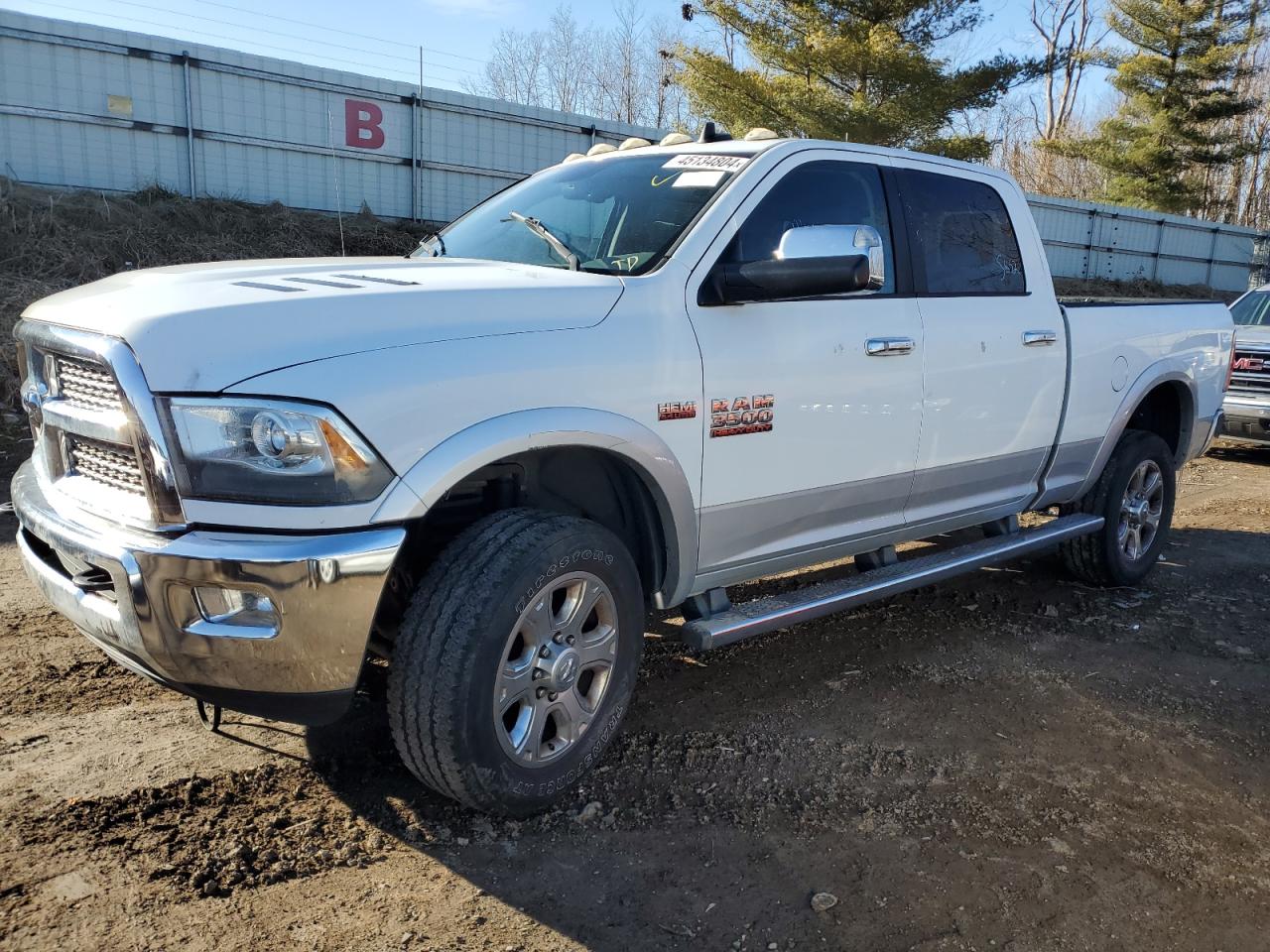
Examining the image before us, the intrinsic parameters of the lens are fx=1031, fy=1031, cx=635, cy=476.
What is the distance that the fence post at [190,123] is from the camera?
1327 centimetres

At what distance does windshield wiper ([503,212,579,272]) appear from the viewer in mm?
3633

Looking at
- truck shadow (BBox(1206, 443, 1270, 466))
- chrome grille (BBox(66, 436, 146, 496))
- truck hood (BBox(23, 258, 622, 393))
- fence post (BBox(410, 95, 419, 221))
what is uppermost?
fence post (BBox(410, 95, 419, 221))

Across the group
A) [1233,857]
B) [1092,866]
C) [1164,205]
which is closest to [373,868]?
[1092,866]

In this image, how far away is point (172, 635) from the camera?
2.55 m

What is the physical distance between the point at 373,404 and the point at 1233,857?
9.45 ft

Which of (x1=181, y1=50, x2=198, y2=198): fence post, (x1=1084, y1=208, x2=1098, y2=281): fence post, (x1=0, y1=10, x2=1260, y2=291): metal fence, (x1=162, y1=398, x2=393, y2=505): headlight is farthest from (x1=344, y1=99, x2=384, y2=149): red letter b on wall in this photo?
(x1=1084, y1=208, x2=1098, y2=281): fence post

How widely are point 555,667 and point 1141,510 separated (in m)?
4.20

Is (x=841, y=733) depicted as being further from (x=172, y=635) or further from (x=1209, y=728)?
(x=172, y=635)

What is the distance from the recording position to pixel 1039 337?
15.7ft

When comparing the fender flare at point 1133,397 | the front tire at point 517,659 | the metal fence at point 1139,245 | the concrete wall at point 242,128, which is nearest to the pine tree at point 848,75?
the metal fence at point 1139,245

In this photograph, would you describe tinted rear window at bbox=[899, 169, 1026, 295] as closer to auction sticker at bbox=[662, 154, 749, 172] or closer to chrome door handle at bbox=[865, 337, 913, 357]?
chrome door handle at bbox=[865, 337, 913, 357]

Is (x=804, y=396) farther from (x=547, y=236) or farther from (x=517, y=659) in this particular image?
(x=517, y=659)

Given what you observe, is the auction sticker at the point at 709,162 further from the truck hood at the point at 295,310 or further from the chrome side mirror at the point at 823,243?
the truck hood at the point at 295,310

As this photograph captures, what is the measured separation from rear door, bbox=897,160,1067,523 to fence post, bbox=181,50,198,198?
11526 mm
